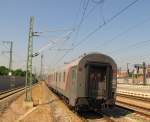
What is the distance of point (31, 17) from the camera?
25.8 metres

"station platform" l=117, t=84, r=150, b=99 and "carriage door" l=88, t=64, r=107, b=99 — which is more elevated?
"carriage door" l=88, t=64, r=107, b=99

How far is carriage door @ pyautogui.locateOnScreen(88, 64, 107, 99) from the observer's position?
16797mm

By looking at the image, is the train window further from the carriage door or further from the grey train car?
the carriage door

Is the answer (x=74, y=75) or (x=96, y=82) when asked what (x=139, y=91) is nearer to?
(x=74, y=75)

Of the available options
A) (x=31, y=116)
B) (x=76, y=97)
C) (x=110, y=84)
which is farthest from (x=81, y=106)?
(x=31, y=116)

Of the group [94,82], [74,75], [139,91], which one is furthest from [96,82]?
[139,91]

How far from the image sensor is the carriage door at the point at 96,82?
16.8m

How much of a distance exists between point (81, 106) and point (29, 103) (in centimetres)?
887

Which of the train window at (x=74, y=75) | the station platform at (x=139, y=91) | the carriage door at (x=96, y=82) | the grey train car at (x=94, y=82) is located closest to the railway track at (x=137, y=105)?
the grey train car at (x=94, y=82)

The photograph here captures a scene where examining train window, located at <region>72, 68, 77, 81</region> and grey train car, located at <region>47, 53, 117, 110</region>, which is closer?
grey train car, located at <region>47, 53, 117, 110</region>

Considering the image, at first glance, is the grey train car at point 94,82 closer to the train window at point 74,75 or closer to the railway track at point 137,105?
the train window at point 74,75

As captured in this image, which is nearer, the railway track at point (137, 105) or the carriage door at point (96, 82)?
the carriage door at point (96, 82)

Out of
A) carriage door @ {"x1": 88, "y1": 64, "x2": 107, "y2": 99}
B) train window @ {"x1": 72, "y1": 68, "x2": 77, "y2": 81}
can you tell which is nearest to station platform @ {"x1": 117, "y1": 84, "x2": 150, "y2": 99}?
train window @ {"x1": 72, "y1": 68, "x2": 77, "y2": 81}

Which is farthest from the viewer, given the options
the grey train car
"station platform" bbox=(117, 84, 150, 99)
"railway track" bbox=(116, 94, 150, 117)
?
"station platform" bbox=(117, 84, 150, 99)
